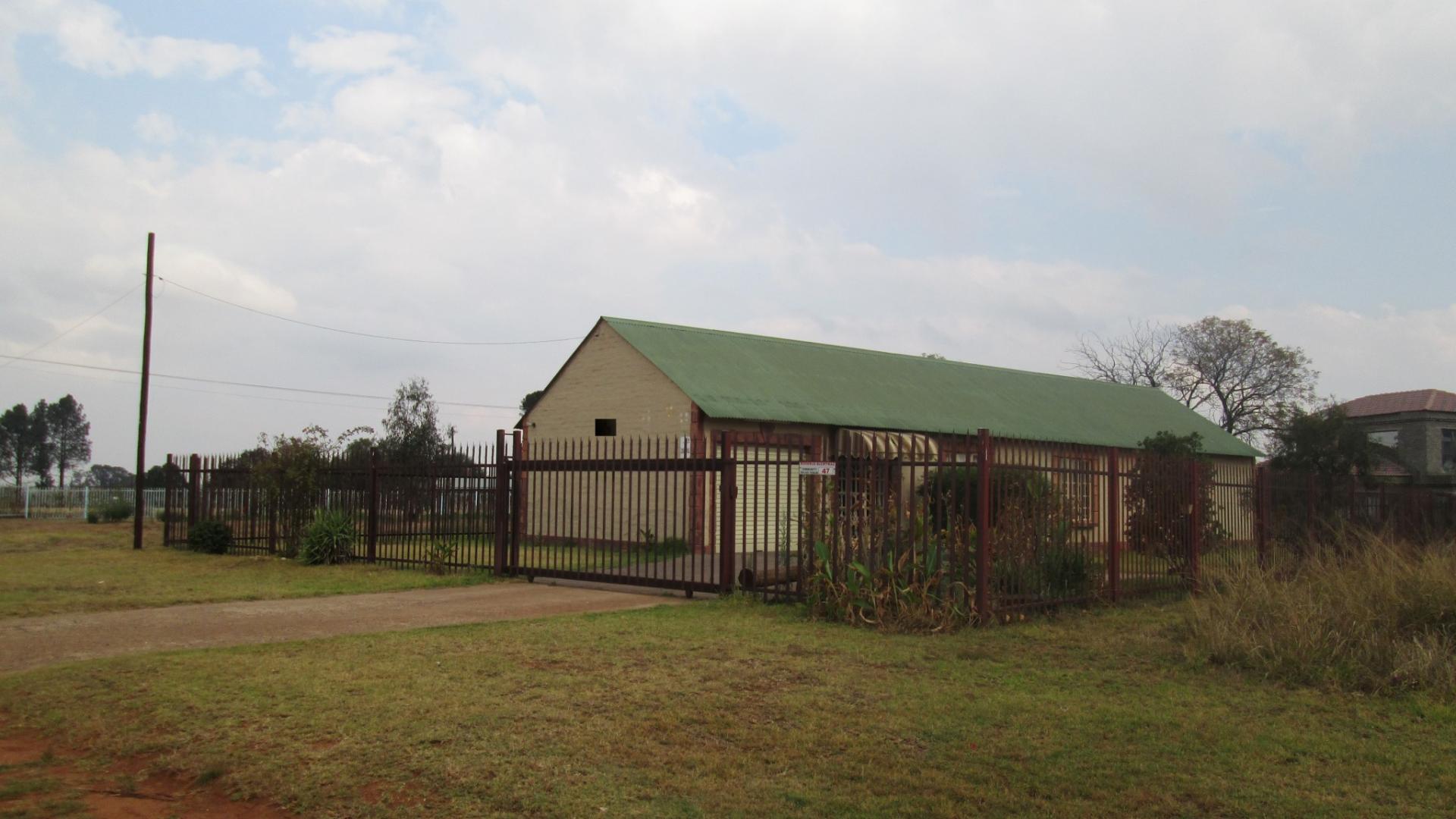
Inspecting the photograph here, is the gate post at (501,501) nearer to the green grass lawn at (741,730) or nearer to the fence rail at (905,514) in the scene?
the fence rail at (905,514)

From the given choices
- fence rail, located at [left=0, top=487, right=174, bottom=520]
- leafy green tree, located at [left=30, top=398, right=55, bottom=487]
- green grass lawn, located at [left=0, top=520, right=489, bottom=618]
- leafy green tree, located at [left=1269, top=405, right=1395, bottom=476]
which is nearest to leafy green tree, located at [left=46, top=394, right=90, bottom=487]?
leafy green tree, located at [left=30, top=398, right=55, bottom=487]

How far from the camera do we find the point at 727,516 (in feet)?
42.1

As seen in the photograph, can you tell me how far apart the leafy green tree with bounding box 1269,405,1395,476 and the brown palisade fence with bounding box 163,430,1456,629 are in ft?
34.9

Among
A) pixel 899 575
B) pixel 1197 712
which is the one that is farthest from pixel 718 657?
pixel 1197 712

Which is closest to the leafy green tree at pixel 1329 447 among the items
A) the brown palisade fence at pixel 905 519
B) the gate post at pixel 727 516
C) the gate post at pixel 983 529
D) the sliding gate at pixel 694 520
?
the brown palisade fence at pixel 905 519

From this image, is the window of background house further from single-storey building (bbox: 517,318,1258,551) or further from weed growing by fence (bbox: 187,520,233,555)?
weed growing by fence (bbox: 187,520,233,555)

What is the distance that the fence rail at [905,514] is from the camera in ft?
36.8

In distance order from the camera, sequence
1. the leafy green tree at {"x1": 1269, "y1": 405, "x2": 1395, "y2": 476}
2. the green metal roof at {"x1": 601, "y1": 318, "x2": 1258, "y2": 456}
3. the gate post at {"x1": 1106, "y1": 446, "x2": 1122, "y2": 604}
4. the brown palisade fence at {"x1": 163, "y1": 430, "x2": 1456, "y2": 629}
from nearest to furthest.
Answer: the brown palisade fence at {"x1": 163, "y1": 430, "x2": 1456, "y2": 629}, the gate post at {"x1": 1106, "y1": 446, "x2": 1122, "y2": 604}, the green metal roof at {"x1": 601, "y1": 318, "x2": 1258, "y2": 456}, the leafy green tree at {"x1": 1269, "y1": 405, "x2": 1395, "y2": 476}

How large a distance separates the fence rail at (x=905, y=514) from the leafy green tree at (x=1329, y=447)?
10.2 metres

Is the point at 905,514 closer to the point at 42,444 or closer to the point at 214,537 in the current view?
the point at 214,537

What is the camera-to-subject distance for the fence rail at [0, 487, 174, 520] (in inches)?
1630

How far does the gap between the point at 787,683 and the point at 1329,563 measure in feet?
23.7

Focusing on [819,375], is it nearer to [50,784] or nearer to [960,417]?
[960,417]

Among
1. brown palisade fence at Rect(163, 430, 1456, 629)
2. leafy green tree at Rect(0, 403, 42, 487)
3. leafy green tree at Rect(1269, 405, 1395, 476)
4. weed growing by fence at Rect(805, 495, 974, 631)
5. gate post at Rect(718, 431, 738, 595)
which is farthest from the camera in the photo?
leafy green tree at Rect(0, 403, 42, 487)
